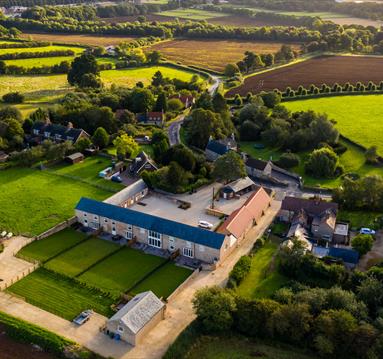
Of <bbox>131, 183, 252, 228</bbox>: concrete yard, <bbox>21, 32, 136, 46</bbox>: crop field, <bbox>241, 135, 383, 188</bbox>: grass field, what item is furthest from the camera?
<bbox>21, 32, 136, 46</bbox>: crop field

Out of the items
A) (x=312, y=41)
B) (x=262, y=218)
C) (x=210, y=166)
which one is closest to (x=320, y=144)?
(x=210, y=166)

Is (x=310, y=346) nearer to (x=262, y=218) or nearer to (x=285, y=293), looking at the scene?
(x=285, y=293)

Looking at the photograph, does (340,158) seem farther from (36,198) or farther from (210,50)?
(210,50)

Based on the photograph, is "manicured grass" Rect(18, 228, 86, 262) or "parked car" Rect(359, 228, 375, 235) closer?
"manicured grass" Rect(18, 228, 86, 262)

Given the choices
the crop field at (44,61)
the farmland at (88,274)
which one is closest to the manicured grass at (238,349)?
the farmland at (88,274)

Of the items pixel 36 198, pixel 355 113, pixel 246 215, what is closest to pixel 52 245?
pixel 36 198

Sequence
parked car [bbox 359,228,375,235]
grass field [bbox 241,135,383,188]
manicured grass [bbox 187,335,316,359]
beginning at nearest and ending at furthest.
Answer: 1. manicured grass [bbox 187,335,316,359]
2. parked car [bbox 359,228,375,235]
3. grass field [bbox 241,135,383,188]

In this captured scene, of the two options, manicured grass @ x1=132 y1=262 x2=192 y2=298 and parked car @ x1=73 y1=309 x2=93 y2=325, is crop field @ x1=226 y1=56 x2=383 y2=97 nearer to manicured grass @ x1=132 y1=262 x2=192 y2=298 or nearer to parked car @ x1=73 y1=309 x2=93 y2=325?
manicured grass @ x1=132 y1=262 x2=192 y2=298

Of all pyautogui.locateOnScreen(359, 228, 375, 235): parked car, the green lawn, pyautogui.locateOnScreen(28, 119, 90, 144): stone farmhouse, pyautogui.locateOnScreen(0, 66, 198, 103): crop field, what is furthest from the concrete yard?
pyautogui.locateOnScreen(0, 66, 198, 103): crop field

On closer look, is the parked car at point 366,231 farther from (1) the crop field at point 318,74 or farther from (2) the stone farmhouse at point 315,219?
(1) the crop field at point 318,74
